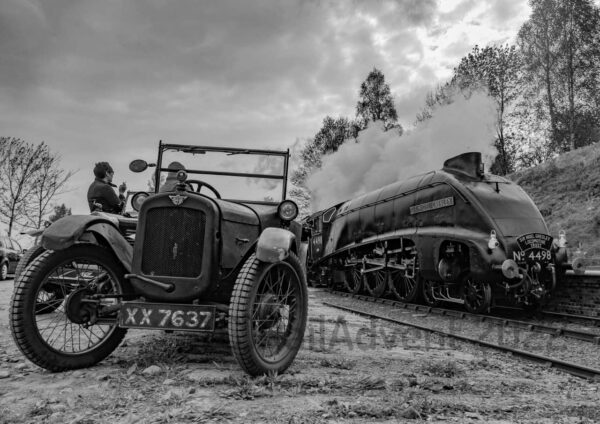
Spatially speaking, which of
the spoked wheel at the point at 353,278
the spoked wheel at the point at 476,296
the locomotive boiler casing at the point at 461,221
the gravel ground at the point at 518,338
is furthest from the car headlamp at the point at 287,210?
the spoked wheel at the point at 353,278

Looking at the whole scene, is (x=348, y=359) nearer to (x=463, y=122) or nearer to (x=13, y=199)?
(x=463, y=122)

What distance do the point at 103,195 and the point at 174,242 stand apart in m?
2.32

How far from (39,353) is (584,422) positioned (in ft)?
11.7

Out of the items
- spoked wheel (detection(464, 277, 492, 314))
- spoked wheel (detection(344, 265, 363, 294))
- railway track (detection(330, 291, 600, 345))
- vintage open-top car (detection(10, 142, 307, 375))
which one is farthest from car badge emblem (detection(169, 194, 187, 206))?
spoked wheel (detection(344, 265, 363, 294))

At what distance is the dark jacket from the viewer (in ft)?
18.7

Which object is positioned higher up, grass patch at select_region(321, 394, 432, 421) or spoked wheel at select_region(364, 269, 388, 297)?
spoked wheel at select_region(364, 269, 388, 297)

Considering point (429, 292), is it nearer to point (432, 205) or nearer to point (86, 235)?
point (432, 205)

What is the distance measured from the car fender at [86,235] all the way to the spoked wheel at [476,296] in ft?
21.1

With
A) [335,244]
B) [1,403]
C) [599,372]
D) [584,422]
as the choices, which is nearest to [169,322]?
[1,403]

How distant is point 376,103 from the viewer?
3284cm

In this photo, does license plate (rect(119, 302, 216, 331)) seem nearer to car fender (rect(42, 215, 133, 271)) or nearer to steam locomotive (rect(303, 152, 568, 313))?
car fender (rect(42, 215, 133, 271))

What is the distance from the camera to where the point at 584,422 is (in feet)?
9.31

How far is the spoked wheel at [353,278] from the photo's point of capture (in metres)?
13.0

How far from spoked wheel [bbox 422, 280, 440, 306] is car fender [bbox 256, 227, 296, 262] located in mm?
6946
